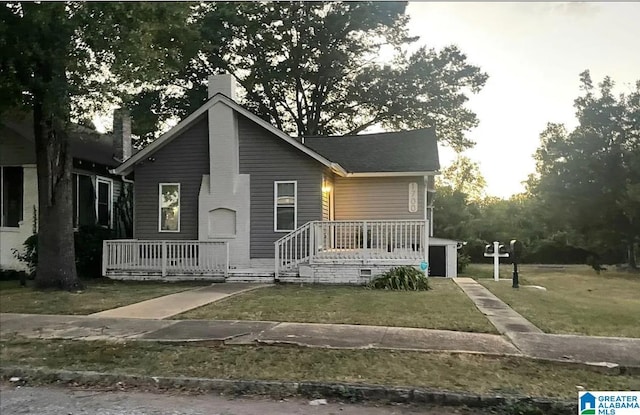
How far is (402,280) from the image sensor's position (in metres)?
11.4

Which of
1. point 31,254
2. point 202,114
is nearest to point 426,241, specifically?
point 202,114

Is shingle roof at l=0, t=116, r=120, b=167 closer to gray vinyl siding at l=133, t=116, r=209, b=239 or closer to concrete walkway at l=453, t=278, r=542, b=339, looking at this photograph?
gray vinyl siding at l=133, t=116, r=209, b=239

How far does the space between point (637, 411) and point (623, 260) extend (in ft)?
6.96

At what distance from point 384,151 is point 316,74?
754cm

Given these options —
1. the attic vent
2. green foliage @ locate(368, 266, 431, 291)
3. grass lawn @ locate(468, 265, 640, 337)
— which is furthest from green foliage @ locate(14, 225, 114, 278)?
grass lawn @ locate(468, 265, 640, 337)

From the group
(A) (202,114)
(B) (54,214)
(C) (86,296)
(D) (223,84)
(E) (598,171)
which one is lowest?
(C) (86,296)

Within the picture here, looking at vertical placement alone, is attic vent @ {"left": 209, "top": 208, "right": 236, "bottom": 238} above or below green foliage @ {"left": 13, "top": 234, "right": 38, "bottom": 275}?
above

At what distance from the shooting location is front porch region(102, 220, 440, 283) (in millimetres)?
12383

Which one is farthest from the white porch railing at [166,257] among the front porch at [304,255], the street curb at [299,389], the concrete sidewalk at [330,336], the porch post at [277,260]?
the street curb at [299,389]

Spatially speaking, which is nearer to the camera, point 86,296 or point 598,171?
point 598,171

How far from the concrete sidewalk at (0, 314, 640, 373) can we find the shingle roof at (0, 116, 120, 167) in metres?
7.68

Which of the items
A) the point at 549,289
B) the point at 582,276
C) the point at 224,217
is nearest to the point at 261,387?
the point at 582,276

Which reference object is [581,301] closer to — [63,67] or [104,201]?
[63,67]

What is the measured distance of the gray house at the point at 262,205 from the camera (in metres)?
12.7
